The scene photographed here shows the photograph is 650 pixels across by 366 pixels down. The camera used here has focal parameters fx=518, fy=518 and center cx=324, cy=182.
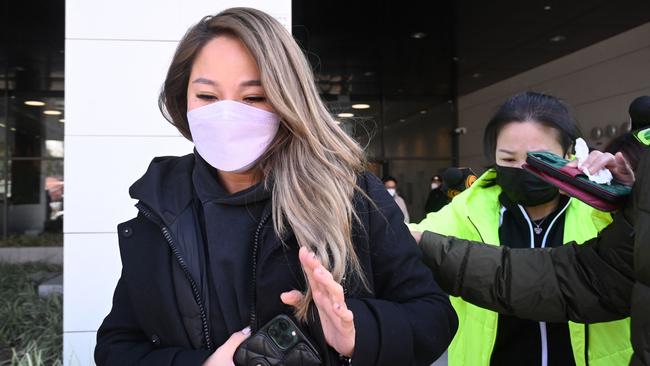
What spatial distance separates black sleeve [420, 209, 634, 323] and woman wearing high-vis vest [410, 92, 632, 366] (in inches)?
6.5

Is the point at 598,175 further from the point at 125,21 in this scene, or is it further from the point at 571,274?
the point at 125,21

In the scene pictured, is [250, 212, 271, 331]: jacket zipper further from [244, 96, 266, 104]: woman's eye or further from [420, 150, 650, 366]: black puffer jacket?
[420, 150, 650, 366]: black puffer jacket

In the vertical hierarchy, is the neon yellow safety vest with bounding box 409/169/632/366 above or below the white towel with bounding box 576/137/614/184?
below

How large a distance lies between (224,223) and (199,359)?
0.99 feet

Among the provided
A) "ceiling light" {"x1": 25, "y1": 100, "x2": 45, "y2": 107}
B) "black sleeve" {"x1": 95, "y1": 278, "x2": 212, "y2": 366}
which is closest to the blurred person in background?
"black sleeve" {"x1": 95, "y1": 278, "x2": 212, "y2": 366}

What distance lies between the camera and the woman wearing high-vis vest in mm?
1538

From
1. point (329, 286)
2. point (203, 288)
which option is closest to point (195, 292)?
point (203, 288)

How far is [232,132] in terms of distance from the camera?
48.2 inches

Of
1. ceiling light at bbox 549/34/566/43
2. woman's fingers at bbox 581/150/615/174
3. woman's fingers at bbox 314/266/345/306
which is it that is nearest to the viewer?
woman's fingers at bbox 314/266/345/306

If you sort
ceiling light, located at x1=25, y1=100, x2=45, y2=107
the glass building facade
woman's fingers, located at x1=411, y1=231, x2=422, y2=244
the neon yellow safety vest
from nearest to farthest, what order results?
the neon yellow safety vest < woman's fingers, located at x1=411, y1=231, x2=422, y2=244 < the glass building facade < ceiling light, located at x1=25, y1=100, x2=45, y2=107

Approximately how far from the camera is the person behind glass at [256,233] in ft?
3.71

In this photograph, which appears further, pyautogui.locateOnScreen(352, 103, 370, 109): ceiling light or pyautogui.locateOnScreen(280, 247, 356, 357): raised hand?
pyautogui.locateOnScreen(352, 103, 370, 109): ceiling light

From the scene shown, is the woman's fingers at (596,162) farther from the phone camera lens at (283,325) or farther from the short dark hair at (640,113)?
the phone camera lens at (283,325)

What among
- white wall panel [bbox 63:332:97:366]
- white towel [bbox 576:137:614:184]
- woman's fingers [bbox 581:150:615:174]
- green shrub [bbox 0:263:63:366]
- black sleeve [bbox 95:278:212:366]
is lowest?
green shrub [bbox 0:263:63:366]
